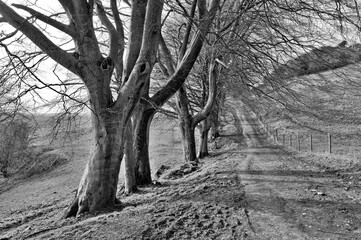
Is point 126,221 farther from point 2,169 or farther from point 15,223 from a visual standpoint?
point 2,169

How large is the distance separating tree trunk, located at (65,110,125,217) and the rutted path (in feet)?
9.57

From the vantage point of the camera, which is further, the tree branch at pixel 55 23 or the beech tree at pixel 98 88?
the beech tree at pixel 98 88

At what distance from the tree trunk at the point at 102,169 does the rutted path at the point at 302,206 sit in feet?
9.57

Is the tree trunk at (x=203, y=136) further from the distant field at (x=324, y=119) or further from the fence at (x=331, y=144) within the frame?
the distant field at (x=324, y=119)

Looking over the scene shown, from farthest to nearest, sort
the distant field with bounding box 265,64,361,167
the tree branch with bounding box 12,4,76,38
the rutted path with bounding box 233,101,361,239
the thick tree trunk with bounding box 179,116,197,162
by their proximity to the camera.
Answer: the distant field with bounding box 265,64,361,167 → the thick tree trunk with bounding box 179,116,197,162 → the tree branch with bounding box 12,4,76,38 → the rutted path with bounding box 233,101,361,239

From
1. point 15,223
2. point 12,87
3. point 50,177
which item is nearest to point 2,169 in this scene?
point 50,177

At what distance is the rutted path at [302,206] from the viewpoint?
3651 mm

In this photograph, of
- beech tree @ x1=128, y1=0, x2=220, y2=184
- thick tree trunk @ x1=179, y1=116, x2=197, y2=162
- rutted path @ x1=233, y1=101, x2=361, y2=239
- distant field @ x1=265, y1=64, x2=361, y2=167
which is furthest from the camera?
distant field @ x1=265, y1=64, x2=361, y2=167

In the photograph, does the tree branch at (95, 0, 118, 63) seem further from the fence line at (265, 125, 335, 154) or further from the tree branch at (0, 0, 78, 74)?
the fence line at (265, 125, 335, 154)

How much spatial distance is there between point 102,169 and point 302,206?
4.04 meters

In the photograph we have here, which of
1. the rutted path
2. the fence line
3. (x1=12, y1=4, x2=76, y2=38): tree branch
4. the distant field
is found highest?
(x1=12, y1=4, x2=76, y2=38): tree branch

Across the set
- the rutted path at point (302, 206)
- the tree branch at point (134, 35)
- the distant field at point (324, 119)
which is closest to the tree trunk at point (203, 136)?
the distant field at point (324, 119)

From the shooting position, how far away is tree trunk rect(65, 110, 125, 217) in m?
5.49

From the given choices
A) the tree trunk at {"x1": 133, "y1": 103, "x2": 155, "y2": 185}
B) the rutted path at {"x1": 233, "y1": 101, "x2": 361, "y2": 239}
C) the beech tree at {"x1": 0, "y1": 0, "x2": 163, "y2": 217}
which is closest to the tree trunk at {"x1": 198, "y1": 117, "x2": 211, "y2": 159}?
the tree trunk at {"x1": 133, "y1": 103, "x2": 155, "y2": 185}
